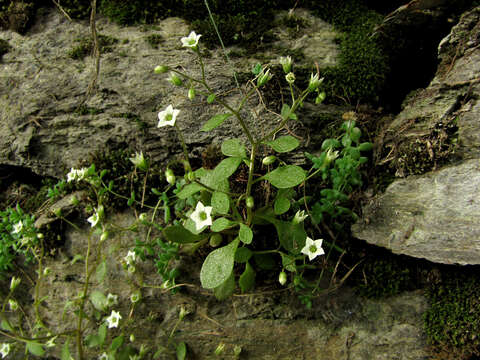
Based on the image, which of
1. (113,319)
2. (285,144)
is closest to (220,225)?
(285,144)

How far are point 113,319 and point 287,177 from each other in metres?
1.58

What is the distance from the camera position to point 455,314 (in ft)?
6.47

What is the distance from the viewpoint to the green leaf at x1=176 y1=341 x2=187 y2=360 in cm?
221

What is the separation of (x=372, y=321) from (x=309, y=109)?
157cm

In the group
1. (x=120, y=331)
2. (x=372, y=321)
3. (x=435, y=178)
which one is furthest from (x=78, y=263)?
(x=435, y=178)

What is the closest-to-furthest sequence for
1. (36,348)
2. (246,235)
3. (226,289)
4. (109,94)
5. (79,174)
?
(246,235)
(226,289)
(36,348)
(79,174)
(109,94)

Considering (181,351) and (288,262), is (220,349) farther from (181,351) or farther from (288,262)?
(288,262)

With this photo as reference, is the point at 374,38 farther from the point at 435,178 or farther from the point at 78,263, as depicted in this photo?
the point at 78,263

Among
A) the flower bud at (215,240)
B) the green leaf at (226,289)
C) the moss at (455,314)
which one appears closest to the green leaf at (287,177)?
the flower bud at (215,240)

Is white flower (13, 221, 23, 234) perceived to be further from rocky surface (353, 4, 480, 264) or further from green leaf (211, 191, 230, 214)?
rocky surface (353, 4, 480, 264)

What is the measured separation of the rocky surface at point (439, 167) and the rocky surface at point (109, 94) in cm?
81

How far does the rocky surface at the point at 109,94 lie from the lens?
2566mm

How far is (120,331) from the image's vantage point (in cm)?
238

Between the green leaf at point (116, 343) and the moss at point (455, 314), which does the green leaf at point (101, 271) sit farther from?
the moss at point (455, 314)
